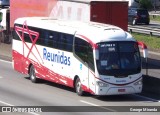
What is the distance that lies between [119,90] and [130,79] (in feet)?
1.99

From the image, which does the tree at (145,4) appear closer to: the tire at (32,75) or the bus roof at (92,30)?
the tire at (32,75)

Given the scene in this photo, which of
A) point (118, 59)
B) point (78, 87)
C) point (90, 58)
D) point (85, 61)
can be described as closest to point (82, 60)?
point (85, 61)

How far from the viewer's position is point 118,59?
78.5 feet

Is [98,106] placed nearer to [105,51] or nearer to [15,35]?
[105,51]

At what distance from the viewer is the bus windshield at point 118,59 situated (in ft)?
77.8

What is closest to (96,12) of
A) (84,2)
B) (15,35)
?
(84,2)

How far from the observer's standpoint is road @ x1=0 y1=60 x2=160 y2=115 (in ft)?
75.0

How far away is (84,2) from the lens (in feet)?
108

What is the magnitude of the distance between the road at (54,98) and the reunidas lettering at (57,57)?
1.19m

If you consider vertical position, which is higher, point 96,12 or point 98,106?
point 96,12

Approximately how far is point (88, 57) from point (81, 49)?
72 cm

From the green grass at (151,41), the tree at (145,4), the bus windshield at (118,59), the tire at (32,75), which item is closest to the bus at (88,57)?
the bus windshield at (118,59)

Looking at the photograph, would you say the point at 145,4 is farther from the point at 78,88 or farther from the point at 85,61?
the point at 85,61

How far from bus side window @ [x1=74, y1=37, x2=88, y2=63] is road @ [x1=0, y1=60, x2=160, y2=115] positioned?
1.53 m
